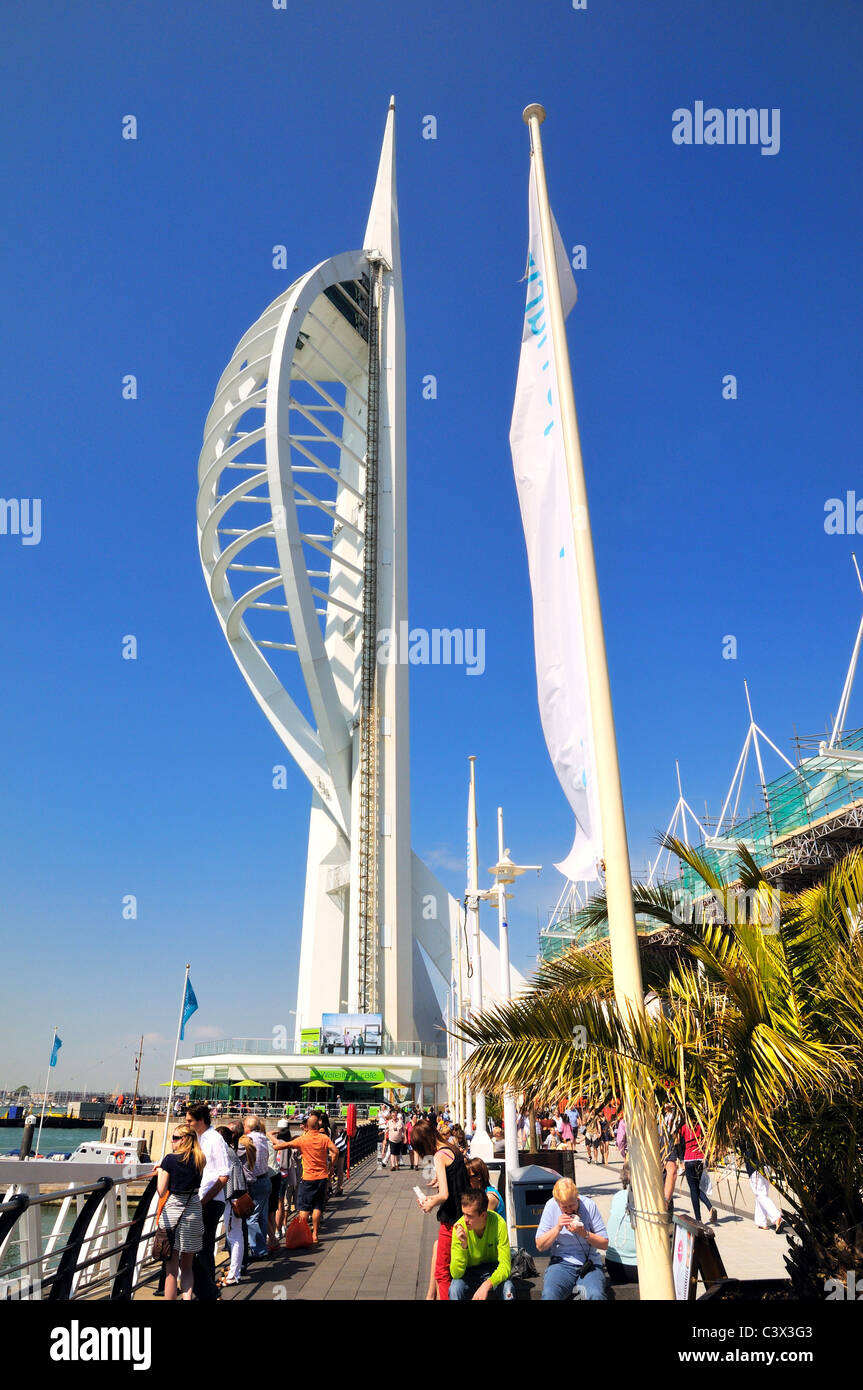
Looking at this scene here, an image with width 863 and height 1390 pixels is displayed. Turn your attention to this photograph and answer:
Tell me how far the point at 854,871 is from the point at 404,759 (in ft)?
117

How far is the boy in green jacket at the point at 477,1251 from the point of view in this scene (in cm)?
446

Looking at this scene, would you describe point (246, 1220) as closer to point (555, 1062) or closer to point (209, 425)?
point (555, 1062)

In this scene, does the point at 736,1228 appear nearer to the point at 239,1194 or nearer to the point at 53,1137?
the point at 239,1194

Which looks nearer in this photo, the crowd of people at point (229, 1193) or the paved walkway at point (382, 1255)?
the crowd of people at point (229, 1193)

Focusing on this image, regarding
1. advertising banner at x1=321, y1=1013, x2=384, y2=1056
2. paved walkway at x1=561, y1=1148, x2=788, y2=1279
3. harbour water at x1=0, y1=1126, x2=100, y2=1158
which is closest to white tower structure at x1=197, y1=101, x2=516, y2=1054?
advertising banner at x1=321, y1=1013, x2=384, y2=1056

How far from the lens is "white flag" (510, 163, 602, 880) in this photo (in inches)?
168

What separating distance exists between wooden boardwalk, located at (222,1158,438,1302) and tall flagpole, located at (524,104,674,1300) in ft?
4.68

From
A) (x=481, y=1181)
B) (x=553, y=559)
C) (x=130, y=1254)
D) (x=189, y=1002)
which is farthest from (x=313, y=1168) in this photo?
(x=189, y=1002)

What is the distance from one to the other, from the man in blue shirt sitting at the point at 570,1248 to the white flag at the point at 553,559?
187cm

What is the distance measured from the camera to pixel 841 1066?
11.9ft

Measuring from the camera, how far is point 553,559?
15.5ft

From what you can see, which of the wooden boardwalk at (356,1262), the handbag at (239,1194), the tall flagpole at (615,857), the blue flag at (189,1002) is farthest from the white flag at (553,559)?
the blue flag at (189,1002)

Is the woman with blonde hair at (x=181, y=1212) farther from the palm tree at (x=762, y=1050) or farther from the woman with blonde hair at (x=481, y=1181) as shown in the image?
the palm tree at (x=762, y=1050)
